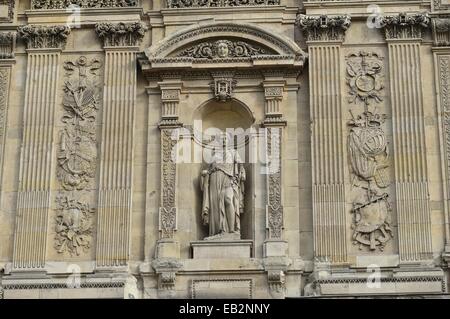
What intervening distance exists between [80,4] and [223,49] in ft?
11.4

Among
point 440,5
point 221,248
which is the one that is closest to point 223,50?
point 221,248

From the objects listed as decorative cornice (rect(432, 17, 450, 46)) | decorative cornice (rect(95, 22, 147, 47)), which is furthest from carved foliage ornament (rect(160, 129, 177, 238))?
decorative cornice (rect(432, 17, 450, 46))

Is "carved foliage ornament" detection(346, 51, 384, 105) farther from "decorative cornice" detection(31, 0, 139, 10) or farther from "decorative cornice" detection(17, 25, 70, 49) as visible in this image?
"decorative cornice" detection(17, 25, 70, 49)

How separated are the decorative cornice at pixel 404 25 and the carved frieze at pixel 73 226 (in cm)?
748

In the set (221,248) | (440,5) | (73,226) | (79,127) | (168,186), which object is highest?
(440,5)

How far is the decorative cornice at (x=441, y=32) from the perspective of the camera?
24.6m

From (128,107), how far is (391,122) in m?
5.65

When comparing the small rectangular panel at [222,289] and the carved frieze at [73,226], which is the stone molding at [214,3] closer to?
the carved frieze at [73,226]

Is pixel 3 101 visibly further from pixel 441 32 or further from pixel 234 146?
pixel 441 32

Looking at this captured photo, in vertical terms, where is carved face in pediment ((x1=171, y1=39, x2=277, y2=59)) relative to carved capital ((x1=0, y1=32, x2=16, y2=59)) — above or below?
below

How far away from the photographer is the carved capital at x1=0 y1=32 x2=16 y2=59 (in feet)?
82.7

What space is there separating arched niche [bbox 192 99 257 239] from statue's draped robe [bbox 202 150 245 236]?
21 cm

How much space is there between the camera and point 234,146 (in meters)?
24.6

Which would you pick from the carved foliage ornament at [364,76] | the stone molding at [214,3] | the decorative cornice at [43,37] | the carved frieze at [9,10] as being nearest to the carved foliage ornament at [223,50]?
the stone molding at [214,3]
